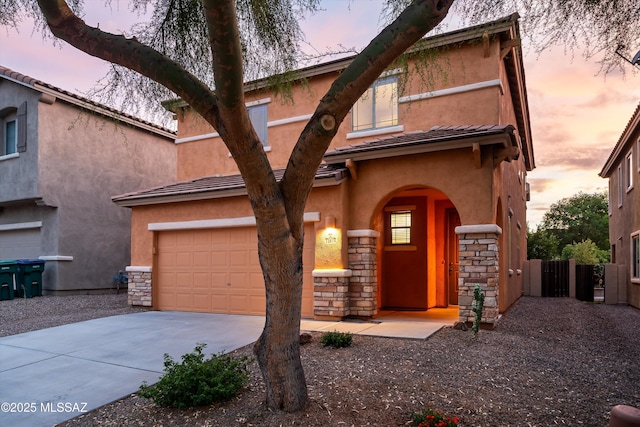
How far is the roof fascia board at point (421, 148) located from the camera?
796 centimetres

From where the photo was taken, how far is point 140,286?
11867 millimetres

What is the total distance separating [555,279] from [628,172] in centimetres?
440

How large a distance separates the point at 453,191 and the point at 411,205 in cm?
271

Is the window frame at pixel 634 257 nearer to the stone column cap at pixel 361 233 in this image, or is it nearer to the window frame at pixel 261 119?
the stone column cap at pixel 361 233

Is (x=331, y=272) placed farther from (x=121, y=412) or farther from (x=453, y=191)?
(x=121, y=412)

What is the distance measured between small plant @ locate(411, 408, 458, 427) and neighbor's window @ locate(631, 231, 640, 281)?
11.7 m

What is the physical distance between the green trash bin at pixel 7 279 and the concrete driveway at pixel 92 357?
5.80 m

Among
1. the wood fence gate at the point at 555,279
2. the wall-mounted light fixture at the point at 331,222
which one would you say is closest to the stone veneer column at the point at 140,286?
the wall-mounted light fixture at the point at 331,222

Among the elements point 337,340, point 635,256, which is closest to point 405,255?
point 337,340

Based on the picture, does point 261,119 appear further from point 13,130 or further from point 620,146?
point 620,146

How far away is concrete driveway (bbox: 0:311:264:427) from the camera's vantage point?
16.0 feet

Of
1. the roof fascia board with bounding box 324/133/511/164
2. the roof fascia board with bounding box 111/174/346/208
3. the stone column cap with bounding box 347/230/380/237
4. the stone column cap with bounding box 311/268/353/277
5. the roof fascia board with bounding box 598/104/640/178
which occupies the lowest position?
the stone column cap with bounding box 311/268/353/277

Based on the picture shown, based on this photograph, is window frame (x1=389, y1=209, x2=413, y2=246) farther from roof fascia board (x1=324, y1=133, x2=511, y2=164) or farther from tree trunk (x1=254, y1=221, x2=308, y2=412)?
tree trunk (x1=254, y1=221, x2=308, y2=412)

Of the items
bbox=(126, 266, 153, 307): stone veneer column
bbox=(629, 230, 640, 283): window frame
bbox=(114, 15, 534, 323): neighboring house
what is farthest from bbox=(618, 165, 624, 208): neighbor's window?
bbox=(126, 266, 153, 307): stone veneer column
